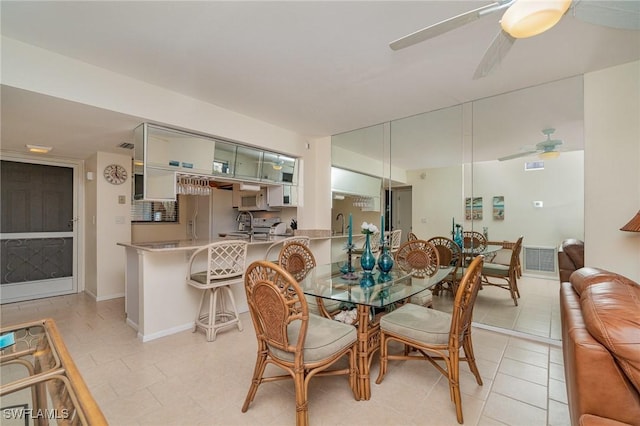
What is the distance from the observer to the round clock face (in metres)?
4.16

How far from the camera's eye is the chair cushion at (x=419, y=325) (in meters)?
1.80

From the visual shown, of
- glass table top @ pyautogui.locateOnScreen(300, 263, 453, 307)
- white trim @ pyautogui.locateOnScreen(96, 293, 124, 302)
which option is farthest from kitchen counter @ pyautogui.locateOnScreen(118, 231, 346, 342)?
glass table top @ pyautogui.locateOnScreen(300, 263, 453, 307)

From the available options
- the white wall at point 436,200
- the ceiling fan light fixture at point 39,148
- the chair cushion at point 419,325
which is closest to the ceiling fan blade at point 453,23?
the chair cushion at point 419,325

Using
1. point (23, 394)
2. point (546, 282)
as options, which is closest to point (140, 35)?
A: point (23, 394)

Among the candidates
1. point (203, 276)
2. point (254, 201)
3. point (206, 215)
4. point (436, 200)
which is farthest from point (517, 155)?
point (206, 215)

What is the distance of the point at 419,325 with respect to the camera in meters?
1.90

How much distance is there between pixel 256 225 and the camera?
5102mm

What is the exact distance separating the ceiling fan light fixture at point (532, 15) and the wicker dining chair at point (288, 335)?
5.27ft

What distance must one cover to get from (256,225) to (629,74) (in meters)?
4.89

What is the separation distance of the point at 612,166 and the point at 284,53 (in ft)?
9.70

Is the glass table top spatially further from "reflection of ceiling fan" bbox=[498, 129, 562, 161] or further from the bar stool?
"reflection of ceiling fan" bbox=[498, 129, 562, 161]

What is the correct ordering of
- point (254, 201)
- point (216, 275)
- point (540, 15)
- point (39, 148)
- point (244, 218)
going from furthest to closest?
1. point (244, 218)
2. point (254, 201)
3. point (39, 148)
4. point (216, 275)
5. point (540, 15)

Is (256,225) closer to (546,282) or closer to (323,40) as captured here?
(323,40)

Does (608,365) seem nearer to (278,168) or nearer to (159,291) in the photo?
(159,291)
